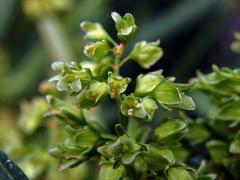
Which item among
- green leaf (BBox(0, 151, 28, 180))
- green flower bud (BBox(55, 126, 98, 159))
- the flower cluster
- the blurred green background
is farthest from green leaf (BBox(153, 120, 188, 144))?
the blurred green background

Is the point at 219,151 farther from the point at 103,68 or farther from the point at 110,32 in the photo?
the point at 110,32

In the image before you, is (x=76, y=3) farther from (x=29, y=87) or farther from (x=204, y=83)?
(x=204, y=83)

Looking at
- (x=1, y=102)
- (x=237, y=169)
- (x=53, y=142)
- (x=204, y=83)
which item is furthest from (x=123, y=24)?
(x=1, y=102)

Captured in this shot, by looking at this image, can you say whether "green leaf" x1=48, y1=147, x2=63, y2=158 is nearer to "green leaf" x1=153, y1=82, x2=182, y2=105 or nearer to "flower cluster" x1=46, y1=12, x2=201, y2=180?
"flower cluster" x1=46, y1=12, x2=201, y2=180

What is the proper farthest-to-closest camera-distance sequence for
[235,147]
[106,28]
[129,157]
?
[106,28] < [235,147] < [129,157]

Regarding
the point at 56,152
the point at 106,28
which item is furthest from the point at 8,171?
the point at 106,28

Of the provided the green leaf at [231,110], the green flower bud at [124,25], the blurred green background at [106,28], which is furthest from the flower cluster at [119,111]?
the blurred green background at [106,28]
